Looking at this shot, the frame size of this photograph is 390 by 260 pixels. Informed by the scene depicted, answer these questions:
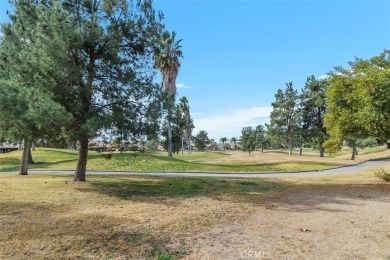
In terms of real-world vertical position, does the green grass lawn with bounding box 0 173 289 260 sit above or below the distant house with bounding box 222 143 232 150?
below

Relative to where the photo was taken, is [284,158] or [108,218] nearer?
[108,218]

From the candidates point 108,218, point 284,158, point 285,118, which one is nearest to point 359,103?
point 108,218

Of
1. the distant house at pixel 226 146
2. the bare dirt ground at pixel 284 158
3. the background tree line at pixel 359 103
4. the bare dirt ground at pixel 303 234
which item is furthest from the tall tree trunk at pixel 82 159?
the distant house at pixel 226 146

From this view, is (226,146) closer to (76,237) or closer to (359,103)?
(359,103)

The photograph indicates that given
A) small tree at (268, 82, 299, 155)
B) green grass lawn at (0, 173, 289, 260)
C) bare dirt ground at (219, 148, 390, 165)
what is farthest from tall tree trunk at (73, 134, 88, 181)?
small tree at (268, 82, 299, 155)

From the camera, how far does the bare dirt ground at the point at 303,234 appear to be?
18.3 feet

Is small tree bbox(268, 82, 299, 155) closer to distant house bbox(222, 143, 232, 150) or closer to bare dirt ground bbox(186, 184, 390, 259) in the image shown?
bare dirt ground bbox(186, 184, 390, 259)

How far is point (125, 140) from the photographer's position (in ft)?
48.6

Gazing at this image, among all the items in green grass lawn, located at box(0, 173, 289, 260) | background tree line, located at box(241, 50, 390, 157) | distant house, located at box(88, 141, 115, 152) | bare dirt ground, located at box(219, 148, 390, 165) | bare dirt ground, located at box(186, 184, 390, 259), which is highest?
background tree line, located at box(241, 50, 390, 157)

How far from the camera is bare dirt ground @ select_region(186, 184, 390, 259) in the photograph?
5.59 metres

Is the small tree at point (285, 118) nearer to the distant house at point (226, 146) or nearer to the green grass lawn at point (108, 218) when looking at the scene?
the green grass lawn at point (108, 218)

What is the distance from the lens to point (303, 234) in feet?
22.1

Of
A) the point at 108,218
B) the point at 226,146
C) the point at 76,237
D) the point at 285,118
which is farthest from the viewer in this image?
the point at 226,146

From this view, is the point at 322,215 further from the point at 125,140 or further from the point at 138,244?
the point at 125,140
